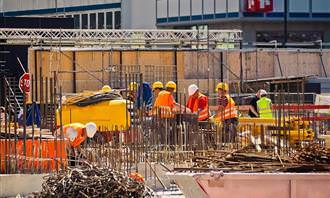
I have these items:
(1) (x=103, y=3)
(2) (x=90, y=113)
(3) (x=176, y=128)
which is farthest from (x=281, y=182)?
(1) (x=103, y=3)

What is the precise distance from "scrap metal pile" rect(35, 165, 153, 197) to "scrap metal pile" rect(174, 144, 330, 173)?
0.62m

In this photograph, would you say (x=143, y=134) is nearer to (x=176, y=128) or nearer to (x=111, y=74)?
(x=176, y=128)

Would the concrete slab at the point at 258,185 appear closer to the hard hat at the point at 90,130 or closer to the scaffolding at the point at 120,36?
the hard hat at the point at 90,130

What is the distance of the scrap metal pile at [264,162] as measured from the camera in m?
10.9

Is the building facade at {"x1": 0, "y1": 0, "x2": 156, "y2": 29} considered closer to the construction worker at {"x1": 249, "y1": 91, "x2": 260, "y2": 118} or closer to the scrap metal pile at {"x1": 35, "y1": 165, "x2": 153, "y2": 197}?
the construction worker at {"x1": 249, "y1": 91, "x2": 260, "y2": 118}

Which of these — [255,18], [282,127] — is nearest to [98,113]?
[282,127]

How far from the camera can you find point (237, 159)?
11891mm

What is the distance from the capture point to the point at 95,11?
209ft

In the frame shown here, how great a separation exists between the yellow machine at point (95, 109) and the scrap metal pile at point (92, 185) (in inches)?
405

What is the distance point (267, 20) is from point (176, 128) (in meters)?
36.5

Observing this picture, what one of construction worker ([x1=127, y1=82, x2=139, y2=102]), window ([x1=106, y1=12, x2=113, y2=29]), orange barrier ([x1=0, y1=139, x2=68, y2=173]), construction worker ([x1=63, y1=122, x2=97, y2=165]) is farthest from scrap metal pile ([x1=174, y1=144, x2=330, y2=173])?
window ([x1=106, y1=12, x2=113, y2=29])

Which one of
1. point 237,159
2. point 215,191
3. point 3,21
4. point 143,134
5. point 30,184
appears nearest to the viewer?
point 215,191

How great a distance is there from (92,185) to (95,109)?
1108cm

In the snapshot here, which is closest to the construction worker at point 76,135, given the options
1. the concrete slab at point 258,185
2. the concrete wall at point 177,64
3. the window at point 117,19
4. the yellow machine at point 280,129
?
the yellow machine at point 280,129
